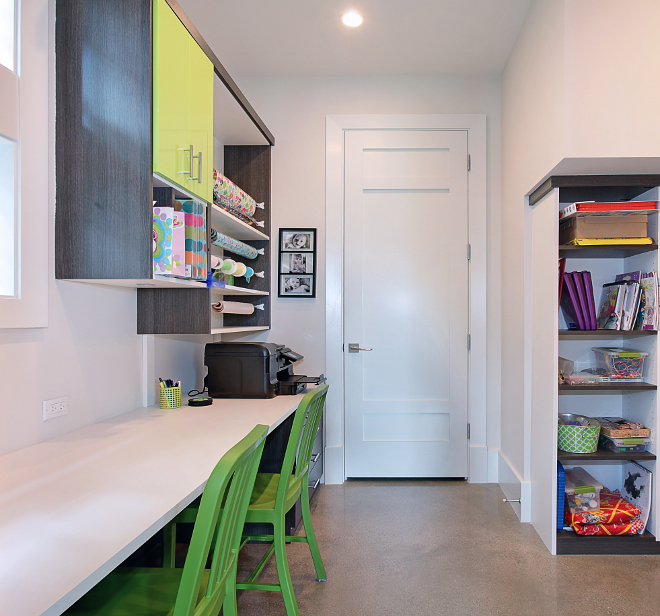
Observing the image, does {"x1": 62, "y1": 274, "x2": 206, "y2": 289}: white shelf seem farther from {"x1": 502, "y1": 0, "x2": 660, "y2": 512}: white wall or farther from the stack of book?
the stack of book

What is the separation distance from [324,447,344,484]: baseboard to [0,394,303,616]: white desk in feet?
4.78

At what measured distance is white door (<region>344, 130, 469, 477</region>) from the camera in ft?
11.3

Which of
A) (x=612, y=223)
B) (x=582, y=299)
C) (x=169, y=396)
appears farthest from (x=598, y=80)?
(x=169, y=396)

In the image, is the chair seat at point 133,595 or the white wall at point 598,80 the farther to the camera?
the white wall at point 598,80

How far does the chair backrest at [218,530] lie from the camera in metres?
1.00

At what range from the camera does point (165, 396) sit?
2352 mm

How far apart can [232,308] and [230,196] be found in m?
0.61

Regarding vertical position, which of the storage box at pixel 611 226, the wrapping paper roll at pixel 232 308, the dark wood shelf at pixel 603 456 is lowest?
the dark wood shelf at pixel 603 456

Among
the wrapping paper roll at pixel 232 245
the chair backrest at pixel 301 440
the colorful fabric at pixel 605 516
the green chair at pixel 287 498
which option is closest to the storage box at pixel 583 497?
the colorful fabric at pixel 605 516

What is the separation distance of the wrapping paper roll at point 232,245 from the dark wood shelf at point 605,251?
1716mm

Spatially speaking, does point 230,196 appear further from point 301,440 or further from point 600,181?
point 600,181

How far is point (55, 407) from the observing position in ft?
5.82

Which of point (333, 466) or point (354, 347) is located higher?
point (354, 347)

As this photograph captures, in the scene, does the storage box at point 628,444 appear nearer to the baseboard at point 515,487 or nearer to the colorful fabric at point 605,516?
the colorful fabric at point 605,516
